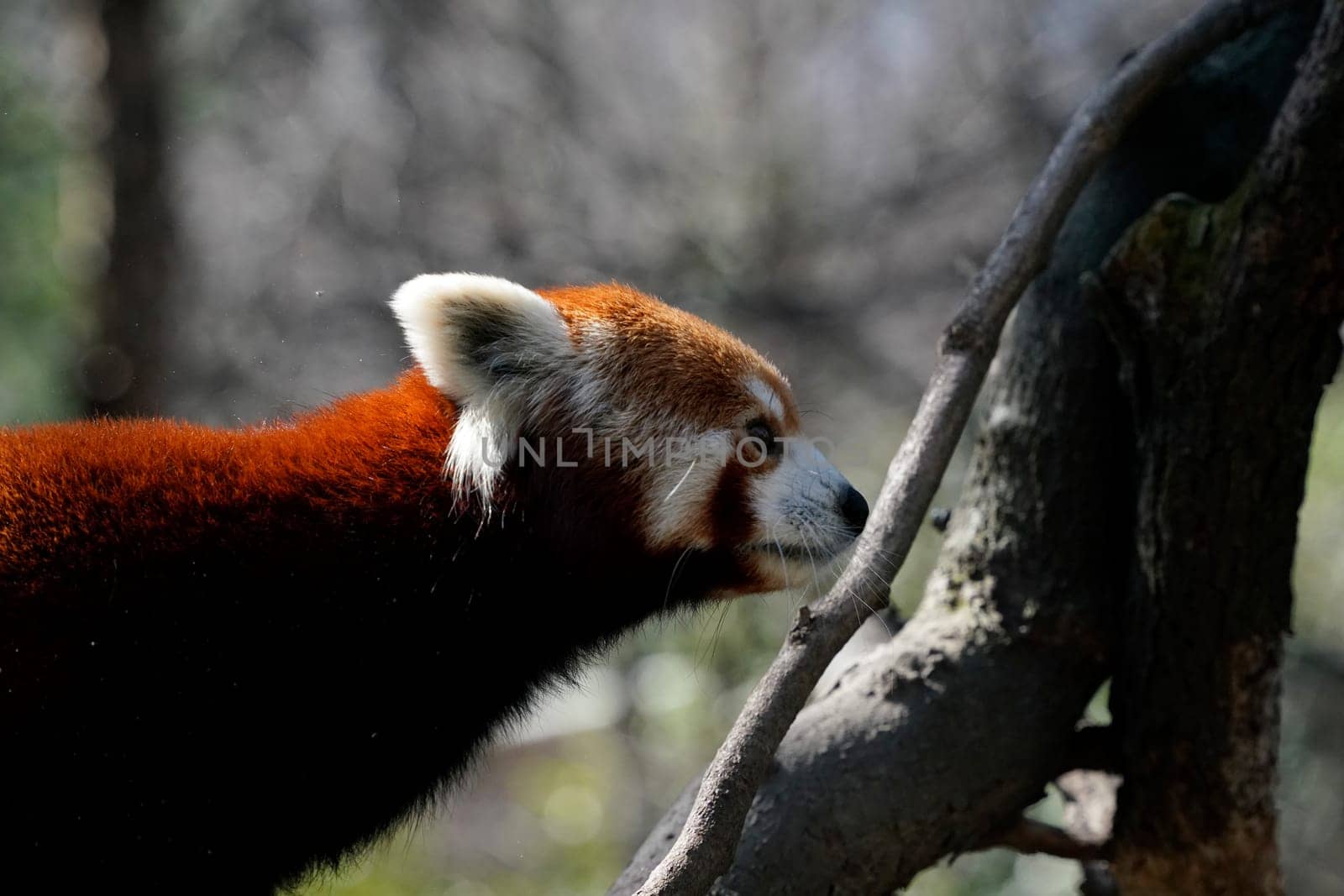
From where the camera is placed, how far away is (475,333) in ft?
5.87

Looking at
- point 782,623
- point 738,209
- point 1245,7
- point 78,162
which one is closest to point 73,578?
point 1245,7

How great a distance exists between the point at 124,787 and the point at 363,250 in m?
3.29

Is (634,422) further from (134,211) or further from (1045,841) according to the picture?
(134,211)

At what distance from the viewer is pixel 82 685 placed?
1479mm

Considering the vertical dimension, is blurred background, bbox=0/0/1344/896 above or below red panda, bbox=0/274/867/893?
above

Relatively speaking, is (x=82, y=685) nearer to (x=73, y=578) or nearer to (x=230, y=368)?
(x=73, y=578)

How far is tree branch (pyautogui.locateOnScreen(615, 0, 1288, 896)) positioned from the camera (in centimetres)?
131

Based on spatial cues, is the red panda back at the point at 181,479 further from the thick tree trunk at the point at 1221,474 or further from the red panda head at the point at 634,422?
the thick tree trunk at the point at 1221,474

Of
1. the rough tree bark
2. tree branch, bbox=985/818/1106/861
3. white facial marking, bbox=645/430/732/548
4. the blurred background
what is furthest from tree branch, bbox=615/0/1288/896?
the rough tree bark

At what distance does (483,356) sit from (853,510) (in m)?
0.69

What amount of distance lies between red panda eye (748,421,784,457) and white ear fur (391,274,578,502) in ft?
1.09

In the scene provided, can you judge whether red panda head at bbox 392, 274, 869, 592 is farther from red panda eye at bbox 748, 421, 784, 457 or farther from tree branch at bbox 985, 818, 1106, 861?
tree branch at bbox 985, 818, 1106, 861

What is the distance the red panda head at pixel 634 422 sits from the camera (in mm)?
1768

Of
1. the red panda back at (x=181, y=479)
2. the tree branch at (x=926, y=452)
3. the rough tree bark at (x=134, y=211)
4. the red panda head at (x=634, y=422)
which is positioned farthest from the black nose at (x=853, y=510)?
the rough tree bark at (x=134, y=211)
